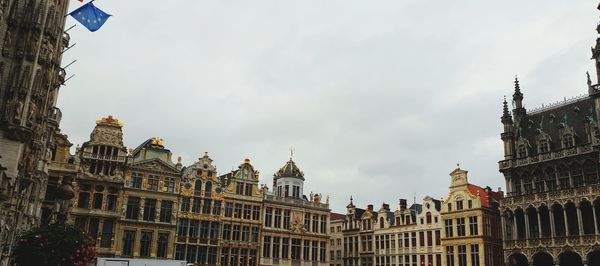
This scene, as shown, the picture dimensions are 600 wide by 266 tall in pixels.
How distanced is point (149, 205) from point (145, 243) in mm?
3706

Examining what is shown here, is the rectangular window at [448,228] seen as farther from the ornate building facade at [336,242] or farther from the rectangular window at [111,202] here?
the rectangular window at [111,202]

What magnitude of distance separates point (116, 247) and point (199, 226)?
27.7 feet

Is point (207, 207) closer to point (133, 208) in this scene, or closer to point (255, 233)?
point (255, 233)

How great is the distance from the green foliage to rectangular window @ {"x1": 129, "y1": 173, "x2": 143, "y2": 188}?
2857cm

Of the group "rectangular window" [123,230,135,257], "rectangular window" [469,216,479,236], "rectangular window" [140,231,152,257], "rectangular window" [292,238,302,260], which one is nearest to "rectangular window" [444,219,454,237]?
"rectangular window" [469,216,479,236]

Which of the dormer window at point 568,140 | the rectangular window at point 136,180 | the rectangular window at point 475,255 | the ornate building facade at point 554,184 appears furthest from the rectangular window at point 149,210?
the dormer window at point 568,140

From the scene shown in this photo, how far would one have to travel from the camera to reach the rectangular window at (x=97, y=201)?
162 ft

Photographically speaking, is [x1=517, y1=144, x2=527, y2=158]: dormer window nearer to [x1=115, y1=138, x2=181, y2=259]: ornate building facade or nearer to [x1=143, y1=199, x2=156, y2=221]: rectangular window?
[x1=115, y1=138, x2=181, y2=259]: ornate building facade

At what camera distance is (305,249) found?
2373 inches

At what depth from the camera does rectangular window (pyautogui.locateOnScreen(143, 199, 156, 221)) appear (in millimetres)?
51906

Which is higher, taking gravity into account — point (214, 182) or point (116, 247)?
point (214, 182)

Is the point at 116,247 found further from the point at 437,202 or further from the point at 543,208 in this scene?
the point at 543,208

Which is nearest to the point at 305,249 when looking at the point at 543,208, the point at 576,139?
the point at 543,208

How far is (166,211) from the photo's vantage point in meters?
52.8
